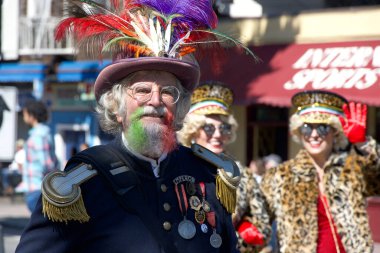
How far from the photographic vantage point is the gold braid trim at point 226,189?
3.49 m

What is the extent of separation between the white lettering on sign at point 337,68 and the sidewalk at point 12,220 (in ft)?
8.59

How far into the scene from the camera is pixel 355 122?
242 inches

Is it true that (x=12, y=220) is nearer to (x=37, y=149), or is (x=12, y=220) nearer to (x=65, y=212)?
(x=37, y=149)

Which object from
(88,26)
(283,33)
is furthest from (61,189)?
(283,33)

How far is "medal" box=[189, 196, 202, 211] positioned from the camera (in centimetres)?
333

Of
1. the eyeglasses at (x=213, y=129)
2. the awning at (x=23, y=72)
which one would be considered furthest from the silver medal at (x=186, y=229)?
the awning at (x=23, y=72)

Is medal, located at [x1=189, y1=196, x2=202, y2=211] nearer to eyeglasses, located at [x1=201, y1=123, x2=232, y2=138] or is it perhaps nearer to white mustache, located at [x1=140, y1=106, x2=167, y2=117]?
white mustache, located at [x1=140, y1=106, x2=167, y2=117]

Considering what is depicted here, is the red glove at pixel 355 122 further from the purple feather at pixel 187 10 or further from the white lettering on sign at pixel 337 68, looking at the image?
the white lettering on sign at pixel 337 68

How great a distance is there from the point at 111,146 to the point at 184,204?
0.33 metres

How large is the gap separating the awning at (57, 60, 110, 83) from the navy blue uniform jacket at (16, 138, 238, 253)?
60.1 ft

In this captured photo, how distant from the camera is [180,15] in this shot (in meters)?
3.51

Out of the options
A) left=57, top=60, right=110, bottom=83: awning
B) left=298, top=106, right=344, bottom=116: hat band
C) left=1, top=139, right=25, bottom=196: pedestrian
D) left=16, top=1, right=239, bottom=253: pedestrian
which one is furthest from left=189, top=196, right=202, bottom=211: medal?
left=57, top=60, right=110, bottom=83: awning

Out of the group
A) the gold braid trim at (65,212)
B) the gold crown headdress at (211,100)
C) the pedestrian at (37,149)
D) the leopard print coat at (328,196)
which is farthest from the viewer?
the pedestrian at (37,149)

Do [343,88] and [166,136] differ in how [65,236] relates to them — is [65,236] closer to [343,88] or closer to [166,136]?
[166,136]
